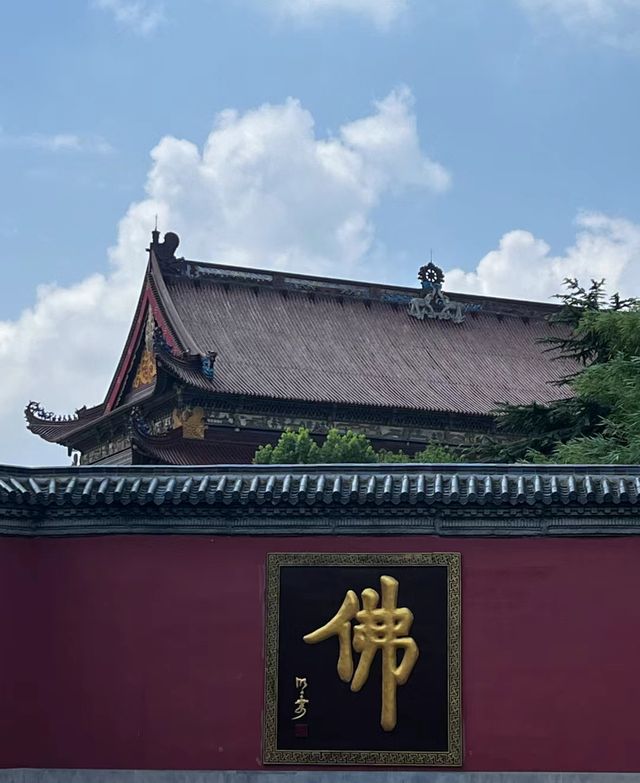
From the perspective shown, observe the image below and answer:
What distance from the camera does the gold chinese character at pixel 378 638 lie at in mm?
13945

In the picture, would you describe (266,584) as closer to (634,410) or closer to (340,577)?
(340,577)

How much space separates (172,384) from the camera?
107ft

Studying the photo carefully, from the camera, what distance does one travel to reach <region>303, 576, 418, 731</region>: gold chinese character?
45.8 feet

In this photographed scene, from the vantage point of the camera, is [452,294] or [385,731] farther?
[452,294]

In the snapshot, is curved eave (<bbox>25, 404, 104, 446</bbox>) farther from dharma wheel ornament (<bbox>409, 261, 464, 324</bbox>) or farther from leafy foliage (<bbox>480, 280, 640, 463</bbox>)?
leafy foliage (<bbox>480, 280, 640, 463</bbox>)

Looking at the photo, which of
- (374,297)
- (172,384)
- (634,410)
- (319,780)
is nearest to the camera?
(319,780)

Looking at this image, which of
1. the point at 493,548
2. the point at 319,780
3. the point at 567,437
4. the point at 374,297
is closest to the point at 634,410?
the point at 567,437

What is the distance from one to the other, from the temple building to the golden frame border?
15555 mm

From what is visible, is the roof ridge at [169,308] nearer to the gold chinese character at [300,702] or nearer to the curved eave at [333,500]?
the curved eave at [333,500]

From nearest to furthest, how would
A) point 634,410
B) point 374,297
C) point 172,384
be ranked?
point 634,410 → point 172,384 → point 374,297

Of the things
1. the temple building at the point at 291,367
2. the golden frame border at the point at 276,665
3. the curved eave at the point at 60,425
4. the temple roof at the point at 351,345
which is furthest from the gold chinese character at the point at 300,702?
the curved eave at the point at 60,425

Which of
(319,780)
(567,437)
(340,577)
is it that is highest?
(567,437)

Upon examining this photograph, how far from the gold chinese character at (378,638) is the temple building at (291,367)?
15785 mm

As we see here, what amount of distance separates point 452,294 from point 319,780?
92.4 feet
